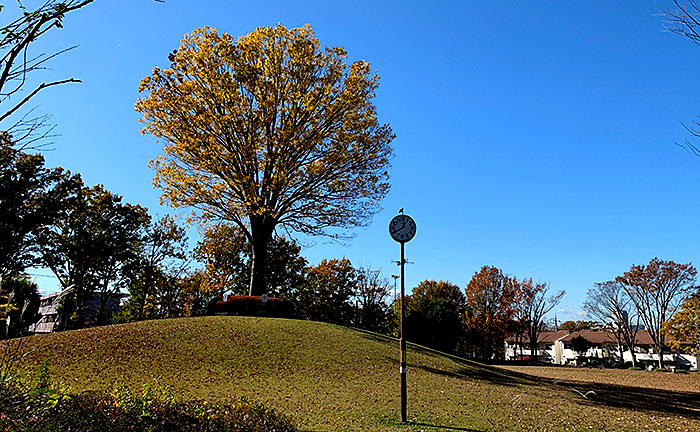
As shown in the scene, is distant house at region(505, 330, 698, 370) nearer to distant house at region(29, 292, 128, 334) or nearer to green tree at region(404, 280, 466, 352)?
green tree at region(404, 280, 466, 352)

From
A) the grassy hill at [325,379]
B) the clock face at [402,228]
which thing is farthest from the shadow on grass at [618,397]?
the clock face at [402,228]

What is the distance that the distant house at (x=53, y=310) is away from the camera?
13.0 feet

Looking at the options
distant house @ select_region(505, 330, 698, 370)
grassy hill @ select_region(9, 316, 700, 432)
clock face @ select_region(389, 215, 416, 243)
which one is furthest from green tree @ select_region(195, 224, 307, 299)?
distant house @ select_region(505, 330, 698, 370)

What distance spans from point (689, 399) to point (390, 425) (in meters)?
13.5

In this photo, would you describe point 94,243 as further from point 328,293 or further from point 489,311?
point 489,311

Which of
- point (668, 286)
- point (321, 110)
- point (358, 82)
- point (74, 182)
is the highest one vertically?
point (358, 82)

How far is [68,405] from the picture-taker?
5121 mm

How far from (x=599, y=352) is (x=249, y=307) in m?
61.9

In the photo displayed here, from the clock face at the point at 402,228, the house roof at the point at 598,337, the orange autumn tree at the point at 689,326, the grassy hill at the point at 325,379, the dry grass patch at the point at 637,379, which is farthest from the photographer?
the house roof at the point at 598,337

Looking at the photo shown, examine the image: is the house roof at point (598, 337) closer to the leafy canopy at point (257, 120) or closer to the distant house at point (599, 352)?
A: the distant house at point (599, 352)

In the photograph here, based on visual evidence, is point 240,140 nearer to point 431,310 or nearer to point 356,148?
point 356,148

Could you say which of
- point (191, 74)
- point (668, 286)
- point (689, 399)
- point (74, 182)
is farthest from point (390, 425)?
point (668, 286)

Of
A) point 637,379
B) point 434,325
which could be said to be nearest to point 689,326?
point 637,379

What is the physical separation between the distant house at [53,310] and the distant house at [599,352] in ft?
152
